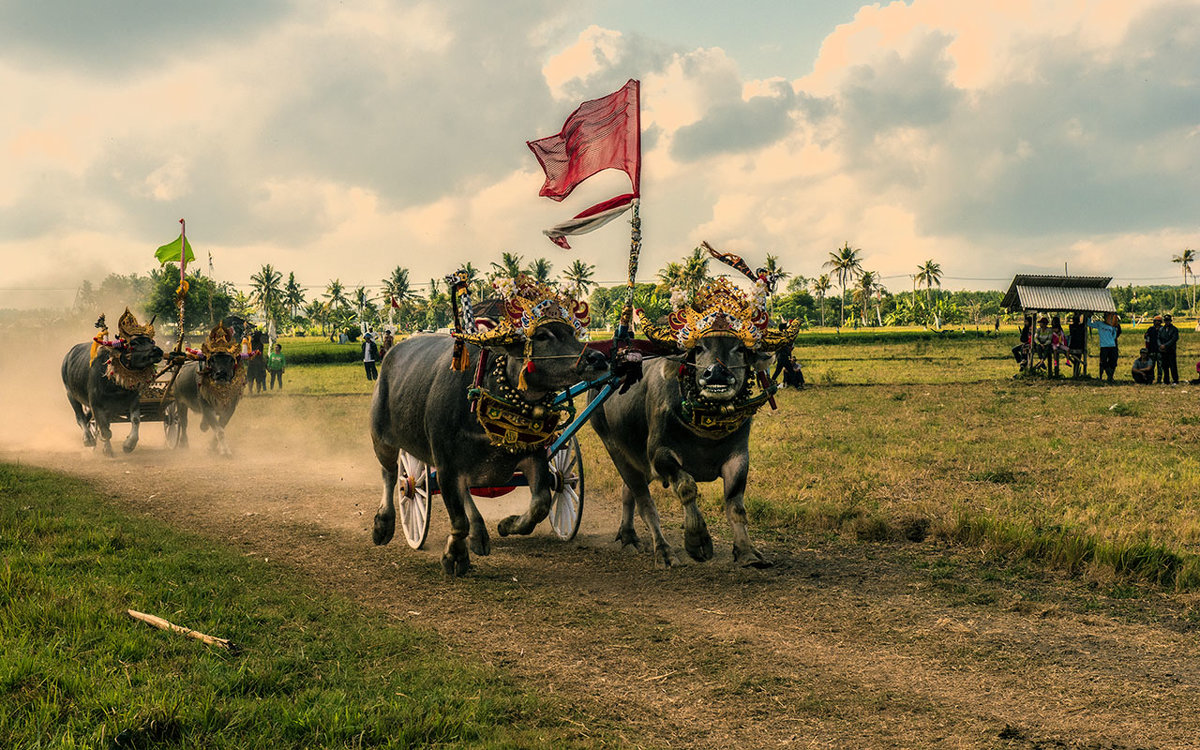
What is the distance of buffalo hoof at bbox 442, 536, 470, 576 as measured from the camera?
7340 mm

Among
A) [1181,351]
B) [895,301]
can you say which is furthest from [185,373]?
[895,301]

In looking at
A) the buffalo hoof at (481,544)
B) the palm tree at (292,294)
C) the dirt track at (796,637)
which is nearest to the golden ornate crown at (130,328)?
the dirt track at (796,637)

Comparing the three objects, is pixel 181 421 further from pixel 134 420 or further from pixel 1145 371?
pixel 1145 371

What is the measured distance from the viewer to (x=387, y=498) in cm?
883

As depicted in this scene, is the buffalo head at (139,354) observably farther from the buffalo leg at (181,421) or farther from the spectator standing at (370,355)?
the spectator standing at (370,355)

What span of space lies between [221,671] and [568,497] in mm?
4581

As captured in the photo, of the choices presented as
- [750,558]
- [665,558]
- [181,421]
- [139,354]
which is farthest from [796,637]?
[181,421]

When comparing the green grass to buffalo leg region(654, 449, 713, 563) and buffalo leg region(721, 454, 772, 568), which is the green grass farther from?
buffalo leg region(721, 454, 772, 568)

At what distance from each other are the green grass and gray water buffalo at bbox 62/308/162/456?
836 centimetres

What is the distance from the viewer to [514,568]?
305 inches

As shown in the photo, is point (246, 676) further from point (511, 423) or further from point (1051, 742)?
point (1051, 742)

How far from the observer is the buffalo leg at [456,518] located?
23.9ft

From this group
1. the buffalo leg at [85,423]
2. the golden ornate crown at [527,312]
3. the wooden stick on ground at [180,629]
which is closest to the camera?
the wooden stick on ground at [180,629]

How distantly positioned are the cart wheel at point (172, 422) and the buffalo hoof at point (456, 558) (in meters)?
11.2
